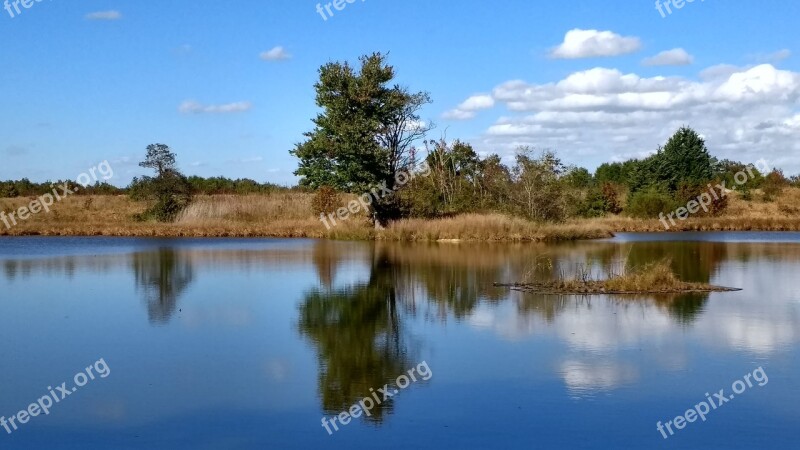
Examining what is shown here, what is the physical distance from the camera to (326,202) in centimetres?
4003

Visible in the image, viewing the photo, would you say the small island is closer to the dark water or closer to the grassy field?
the dark water

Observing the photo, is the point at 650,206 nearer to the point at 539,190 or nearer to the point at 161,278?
the point at 539,190

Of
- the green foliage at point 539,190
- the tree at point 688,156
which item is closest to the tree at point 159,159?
the green foliage at point 539,190

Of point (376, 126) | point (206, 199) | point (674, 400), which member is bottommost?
point (674, 400)

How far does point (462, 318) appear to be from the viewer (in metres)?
13.0

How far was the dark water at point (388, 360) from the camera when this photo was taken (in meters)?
7.12

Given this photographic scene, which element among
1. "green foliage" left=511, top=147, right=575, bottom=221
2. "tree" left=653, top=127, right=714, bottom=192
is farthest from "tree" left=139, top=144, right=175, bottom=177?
"tree" left=653, top=127, right=714, bottom=192

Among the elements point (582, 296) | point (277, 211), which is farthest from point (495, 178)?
point (582, 296)

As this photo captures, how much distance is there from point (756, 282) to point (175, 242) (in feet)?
74.9

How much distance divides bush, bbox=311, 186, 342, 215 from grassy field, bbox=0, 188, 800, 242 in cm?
57

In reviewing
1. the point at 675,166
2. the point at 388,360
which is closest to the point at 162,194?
the point at 388,360

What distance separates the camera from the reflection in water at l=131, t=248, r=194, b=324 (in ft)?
46.7

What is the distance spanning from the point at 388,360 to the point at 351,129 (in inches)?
943

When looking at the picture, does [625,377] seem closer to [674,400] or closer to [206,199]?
[674,400]
